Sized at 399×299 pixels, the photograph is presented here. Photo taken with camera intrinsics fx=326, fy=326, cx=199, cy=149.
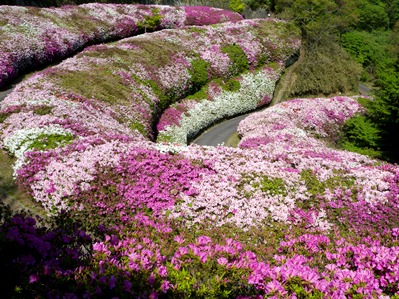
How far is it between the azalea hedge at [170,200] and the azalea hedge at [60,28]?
537 centimetres

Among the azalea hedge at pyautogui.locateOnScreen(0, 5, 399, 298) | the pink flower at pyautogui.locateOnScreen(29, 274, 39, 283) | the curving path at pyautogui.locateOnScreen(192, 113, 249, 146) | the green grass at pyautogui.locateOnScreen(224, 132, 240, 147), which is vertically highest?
the pink flower at pyautogui.locateOnScreen(29, 274, 39, 283)

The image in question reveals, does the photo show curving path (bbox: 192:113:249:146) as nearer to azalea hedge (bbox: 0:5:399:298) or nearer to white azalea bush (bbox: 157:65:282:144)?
white azalea bush (bbox: 157:65:282:144)

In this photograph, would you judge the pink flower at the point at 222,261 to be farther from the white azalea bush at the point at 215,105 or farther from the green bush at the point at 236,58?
the green bush at the point at 236,58

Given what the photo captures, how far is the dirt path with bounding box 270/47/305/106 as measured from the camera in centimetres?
4864

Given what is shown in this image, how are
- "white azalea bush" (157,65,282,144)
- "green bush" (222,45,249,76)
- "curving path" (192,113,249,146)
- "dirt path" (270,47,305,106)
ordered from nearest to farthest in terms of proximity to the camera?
1. "white azalea bush" (157,65,282,144)
2. "curving path" (192,113,249,146)
3. "green bush" (222,45,249,76)
4. "dirt path" (270,47,305,106)

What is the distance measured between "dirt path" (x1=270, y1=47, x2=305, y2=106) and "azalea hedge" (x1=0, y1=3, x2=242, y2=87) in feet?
73.1

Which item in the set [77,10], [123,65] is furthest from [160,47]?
[77,10]

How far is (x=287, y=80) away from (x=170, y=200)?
4290 cm

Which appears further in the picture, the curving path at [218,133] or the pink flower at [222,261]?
the curving path at [218,133]

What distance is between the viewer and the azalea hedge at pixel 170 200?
5926mm

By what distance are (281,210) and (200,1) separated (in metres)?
79.3

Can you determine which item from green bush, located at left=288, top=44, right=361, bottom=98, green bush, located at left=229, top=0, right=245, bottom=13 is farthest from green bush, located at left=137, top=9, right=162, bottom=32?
green bush, located at left=229, top=0, right=245, bottom=13

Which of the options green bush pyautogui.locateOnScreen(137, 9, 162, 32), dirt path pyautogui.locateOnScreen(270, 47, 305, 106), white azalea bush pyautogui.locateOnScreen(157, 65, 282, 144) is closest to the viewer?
white azalea bush pyautogui.locateOnScreen(157, 65, 282, 144)

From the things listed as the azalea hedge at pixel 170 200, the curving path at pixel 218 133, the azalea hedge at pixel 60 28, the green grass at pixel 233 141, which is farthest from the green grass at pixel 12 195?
the green grass at pixel 233 141
